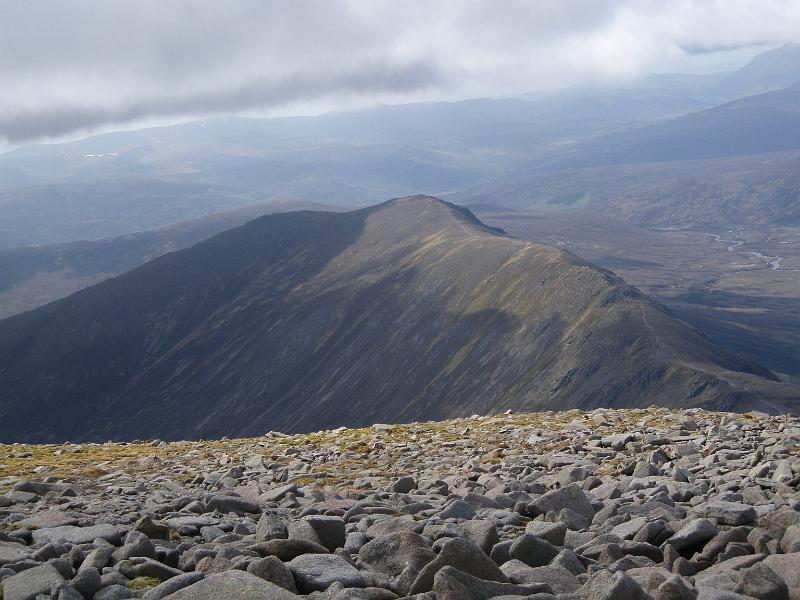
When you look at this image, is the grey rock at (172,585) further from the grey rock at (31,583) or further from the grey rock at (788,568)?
the grey rock at (788,568)

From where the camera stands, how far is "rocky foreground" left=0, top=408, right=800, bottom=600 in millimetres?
12883

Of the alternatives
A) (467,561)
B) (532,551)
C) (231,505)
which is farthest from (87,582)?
(231,505)

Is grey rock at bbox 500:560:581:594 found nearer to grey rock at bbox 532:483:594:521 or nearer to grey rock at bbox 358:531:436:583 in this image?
grey rock at bbox 358:531:436:583

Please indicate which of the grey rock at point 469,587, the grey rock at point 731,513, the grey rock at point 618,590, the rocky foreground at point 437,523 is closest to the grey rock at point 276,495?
the rocky foreground at point 437,523

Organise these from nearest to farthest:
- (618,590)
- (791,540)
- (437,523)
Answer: (618,590)
(791,540)
(437,523)

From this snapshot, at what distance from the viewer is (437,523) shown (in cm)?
1772

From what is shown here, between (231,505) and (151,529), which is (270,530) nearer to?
(151,529)

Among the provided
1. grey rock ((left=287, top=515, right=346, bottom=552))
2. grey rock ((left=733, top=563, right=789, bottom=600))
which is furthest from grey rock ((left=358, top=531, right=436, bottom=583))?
grey rock ((left=733, top=563, right=789, bottom=600))

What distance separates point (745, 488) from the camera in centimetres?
1959

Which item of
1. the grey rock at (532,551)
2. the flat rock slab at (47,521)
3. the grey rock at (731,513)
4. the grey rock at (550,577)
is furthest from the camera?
the flat rock slab at (47,521)

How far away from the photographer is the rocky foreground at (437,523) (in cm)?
1288

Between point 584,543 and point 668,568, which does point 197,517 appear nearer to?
point 584,543

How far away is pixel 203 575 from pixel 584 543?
6.81 metres

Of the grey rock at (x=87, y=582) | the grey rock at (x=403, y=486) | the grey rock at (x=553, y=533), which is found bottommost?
the grey rock at (x=403, y=486)
